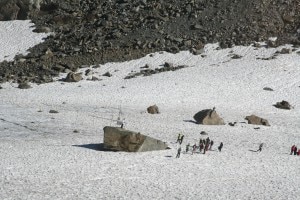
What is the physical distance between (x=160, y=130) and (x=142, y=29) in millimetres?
29042

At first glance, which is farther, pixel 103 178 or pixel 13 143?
pixel 13 143

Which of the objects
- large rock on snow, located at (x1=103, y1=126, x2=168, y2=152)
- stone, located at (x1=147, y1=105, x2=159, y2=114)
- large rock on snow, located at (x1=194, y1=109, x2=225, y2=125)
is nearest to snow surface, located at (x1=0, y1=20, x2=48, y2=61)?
stone, located at (x1=147, y1=105, x2=159, y2=114)

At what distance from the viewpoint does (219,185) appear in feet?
70.3

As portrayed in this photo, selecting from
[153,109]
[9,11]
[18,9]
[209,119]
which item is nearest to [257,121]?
[209,119]

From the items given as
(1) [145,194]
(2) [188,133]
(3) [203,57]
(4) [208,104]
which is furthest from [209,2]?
(1) [145,194]

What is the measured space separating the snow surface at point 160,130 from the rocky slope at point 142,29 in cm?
248

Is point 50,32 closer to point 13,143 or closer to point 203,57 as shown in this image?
point 203,57

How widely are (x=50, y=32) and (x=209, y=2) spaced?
22.9 meters

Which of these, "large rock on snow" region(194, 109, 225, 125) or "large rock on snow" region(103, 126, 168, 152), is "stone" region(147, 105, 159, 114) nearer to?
"large rock on snow" region(194, 109, 225, 125)

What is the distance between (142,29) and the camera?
60000mm

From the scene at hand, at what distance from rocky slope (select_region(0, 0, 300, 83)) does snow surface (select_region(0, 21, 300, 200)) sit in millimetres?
2478

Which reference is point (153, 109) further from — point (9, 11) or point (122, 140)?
point (9, 11)

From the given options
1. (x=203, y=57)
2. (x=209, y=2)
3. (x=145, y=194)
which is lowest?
(x=145, y=194)

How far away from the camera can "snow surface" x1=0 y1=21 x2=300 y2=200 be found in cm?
2072
